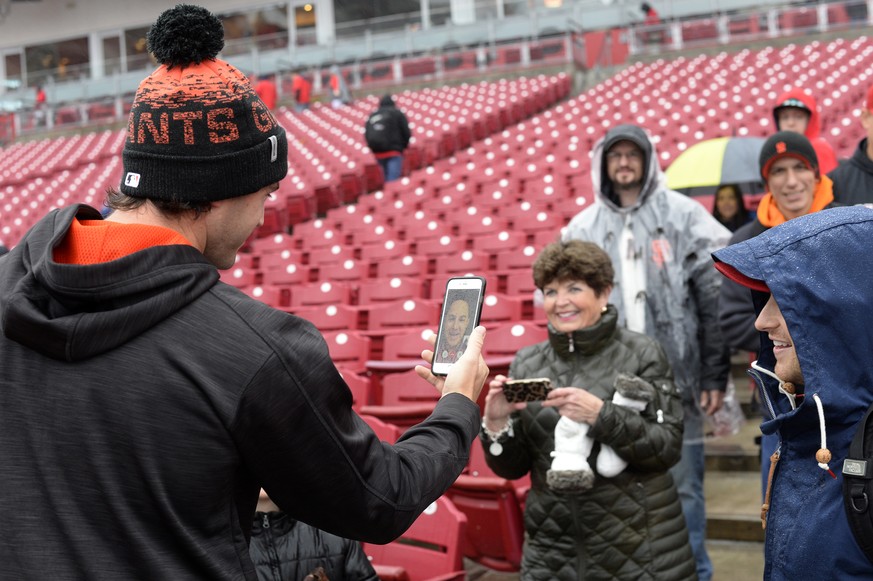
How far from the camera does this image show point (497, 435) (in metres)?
3.10

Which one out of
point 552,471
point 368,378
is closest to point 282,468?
point 552,471

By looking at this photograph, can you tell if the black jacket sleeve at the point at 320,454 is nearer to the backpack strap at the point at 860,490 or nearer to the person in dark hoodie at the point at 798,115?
the backpack strap at the point at 860,490

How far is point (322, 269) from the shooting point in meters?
8.15

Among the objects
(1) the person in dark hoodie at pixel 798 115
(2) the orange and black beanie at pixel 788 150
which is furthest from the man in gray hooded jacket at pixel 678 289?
(1) the person in dark hoodie at pixel 798 115

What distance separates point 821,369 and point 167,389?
44.1 inches

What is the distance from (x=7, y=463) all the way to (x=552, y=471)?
1.93 metres

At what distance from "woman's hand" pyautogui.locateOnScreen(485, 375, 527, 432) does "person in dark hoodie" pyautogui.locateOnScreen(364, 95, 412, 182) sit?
9513 mm

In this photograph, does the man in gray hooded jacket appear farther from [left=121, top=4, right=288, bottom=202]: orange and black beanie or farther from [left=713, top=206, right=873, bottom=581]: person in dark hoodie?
[left=121, top=4, right=288, bottom=202]: orange and black beanie

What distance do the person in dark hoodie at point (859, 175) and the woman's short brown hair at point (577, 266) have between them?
4.36 feet

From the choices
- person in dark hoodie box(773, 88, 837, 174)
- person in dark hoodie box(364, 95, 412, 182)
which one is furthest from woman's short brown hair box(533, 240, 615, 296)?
person in dark hoodie box(364, 95, 412, 182)

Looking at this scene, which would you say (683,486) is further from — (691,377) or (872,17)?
(872,17)

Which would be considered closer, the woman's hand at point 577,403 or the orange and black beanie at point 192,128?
the orange and black beanie at point 192,128

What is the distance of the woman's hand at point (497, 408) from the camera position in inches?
117

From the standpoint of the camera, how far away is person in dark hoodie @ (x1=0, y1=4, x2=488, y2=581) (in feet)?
4.32
